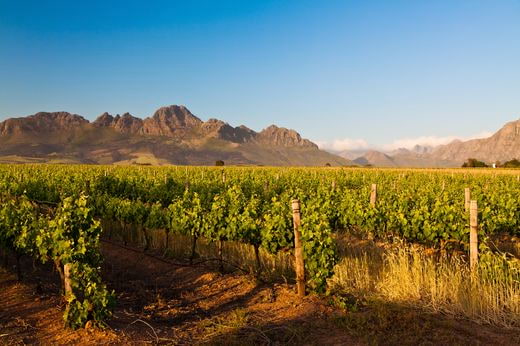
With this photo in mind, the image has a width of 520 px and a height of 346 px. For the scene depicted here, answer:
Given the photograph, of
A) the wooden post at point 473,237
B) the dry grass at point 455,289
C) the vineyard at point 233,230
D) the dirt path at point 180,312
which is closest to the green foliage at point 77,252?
the vineyard at point 233,230

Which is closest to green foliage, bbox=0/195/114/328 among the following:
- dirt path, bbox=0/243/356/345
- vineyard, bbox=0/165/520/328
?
vineyard, bbox=0/165/520/328

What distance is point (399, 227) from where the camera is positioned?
1220cm

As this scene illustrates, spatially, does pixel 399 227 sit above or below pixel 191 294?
above

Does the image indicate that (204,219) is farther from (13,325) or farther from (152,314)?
(13,325)

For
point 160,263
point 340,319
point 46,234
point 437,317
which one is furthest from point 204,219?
point 437,317

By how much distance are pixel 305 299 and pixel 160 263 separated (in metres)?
5.00

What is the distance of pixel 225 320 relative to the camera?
7.00 meters

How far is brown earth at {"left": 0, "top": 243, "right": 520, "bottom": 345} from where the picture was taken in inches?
242

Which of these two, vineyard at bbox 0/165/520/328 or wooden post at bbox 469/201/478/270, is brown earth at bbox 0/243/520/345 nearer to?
vineyard at bbox 0/165/520/328

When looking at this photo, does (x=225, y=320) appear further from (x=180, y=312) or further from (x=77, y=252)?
(x=77, y=252)

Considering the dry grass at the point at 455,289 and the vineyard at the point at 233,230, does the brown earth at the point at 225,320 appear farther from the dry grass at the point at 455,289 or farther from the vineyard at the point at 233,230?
the vineyard at the point at 233,230

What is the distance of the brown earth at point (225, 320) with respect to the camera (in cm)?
615

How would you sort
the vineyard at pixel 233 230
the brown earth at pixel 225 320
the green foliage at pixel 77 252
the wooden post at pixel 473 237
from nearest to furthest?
the brown earth at pixel 225 320 → the green foliage at pixel 77 252 → the vineyard at pixel 233 230 → the wooden post at pixel 473 237

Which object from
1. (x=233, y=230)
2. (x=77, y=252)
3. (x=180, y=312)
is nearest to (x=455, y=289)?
(x=233, y=230)
